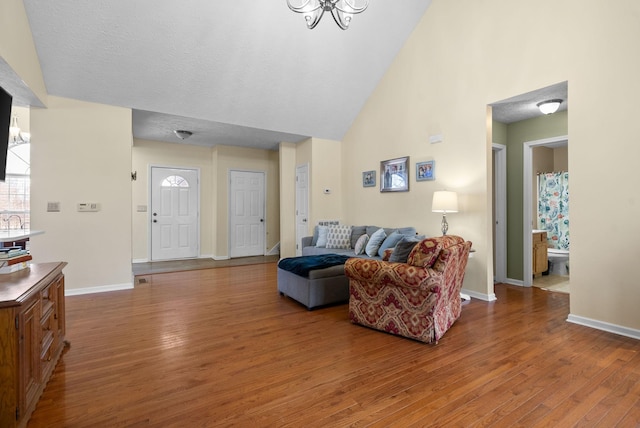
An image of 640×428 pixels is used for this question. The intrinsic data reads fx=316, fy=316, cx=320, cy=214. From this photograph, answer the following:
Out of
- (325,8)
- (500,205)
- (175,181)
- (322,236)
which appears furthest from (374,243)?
(175,181)

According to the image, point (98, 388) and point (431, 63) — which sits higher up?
point (431, 63)

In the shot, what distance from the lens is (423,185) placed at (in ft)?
15.3

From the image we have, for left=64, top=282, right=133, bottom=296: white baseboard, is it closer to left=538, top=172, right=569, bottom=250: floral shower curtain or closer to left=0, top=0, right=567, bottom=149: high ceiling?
left=0, top=0, right=567, bottom=149: high ceiling

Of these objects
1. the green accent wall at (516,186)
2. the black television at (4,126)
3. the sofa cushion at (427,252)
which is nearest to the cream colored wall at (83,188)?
the black television at (4,126)

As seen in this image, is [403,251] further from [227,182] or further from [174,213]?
[174,213]

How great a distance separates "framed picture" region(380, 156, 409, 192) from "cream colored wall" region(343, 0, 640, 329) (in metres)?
0.13

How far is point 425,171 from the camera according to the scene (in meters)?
4.59

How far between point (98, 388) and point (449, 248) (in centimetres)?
265

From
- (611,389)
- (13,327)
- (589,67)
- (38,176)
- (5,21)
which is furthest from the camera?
(38,176)

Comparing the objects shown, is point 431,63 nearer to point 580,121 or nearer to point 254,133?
point 580,121

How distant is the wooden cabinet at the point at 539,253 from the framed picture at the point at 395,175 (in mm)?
2147

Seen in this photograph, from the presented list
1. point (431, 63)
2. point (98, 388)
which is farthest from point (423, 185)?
point (98, 388)

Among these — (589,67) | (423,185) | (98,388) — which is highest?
(589,67)

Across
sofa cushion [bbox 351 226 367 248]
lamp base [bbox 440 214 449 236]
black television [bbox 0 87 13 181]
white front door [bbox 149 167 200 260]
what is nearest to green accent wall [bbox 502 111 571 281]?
lamp base [bbox 440 214 449 236]
